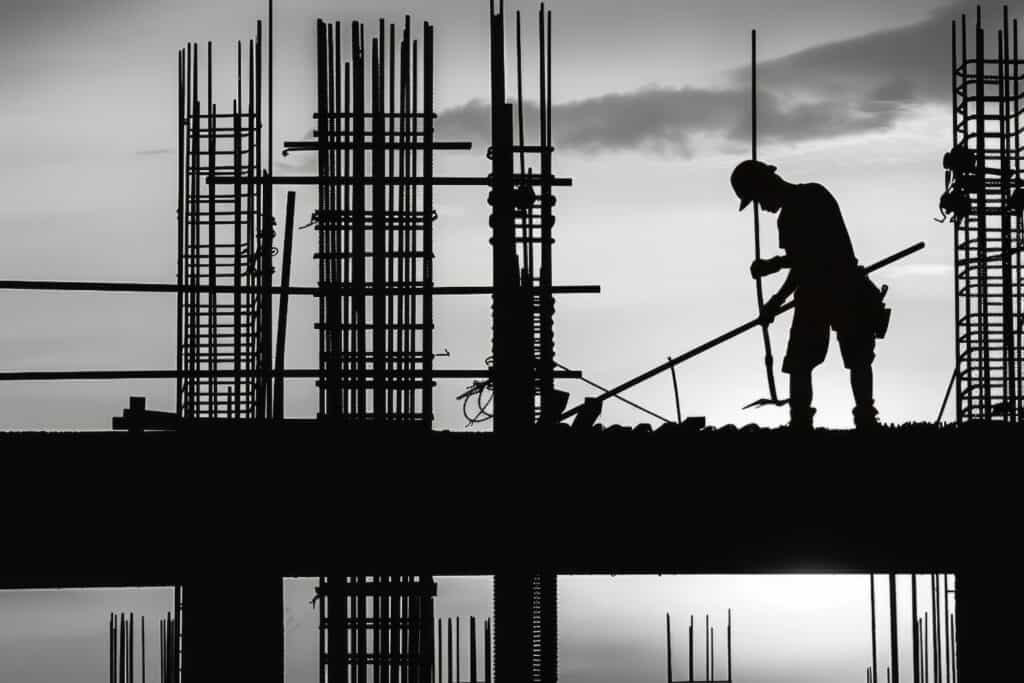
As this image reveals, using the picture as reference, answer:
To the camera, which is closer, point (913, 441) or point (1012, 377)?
point (913, 441)

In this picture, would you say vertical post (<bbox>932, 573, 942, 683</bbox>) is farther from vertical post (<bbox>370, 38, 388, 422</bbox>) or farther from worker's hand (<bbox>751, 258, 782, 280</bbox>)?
worker's hand (<bbox>751, 258, 782, 280</bbox>)

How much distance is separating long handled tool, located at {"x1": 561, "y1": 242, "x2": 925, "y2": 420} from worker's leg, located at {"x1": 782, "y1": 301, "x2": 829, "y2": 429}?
188mm

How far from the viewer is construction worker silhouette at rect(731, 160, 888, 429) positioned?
10.9m

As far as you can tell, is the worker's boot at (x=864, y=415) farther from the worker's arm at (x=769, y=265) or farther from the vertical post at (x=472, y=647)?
the vertical post at (x=472, y=647)

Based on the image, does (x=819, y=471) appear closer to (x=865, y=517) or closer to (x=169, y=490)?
(x=865, y=517)

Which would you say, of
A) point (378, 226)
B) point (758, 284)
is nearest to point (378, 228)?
point (378, 226)

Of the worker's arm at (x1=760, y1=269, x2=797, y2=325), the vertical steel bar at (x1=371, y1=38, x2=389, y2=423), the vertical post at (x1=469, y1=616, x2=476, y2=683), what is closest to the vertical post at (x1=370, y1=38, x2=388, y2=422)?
the vertical steel bar at (x1=371, y1=38, x2=389, y2=423)

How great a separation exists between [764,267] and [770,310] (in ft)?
1.56

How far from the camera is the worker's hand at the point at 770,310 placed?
37.3 feet

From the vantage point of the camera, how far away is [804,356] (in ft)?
36.8

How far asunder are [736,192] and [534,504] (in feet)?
7.82

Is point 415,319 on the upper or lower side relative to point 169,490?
upper

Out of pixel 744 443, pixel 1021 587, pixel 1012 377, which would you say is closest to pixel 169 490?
pixel 744 443

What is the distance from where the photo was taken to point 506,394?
11.2 metres
